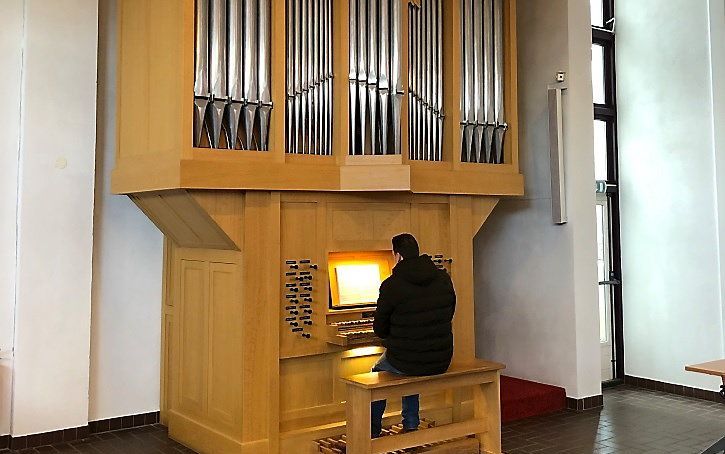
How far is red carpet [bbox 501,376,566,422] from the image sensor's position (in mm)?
6984

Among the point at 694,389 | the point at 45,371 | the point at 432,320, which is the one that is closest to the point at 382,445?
the point at 432,320

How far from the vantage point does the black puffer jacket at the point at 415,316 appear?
203 inches

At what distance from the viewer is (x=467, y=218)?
267 inches

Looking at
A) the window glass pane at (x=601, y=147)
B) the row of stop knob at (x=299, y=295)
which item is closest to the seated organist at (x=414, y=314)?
the row of stop knob at (x=299, y=295)

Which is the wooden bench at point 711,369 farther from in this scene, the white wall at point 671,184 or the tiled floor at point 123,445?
the tiled floor at point 123,445

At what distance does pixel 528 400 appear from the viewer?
23.3 ft

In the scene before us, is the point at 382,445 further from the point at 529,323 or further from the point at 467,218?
the point at 529,323

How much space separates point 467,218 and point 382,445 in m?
2.44

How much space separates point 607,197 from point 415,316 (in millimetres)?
4550

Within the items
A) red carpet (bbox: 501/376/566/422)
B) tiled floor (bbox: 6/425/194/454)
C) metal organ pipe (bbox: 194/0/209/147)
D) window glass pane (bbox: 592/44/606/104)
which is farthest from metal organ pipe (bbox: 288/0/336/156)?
window glass pane (bbox: 592/44/606/104)

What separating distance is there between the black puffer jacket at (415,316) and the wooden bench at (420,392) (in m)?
0.14

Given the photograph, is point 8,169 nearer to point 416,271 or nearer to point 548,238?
point 416,271

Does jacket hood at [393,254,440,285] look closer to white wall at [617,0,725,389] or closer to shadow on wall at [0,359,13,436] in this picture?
shadow on wall at [0,359,13,436]

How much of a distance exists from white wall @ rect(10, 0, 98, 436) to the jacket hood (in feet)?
9.30
